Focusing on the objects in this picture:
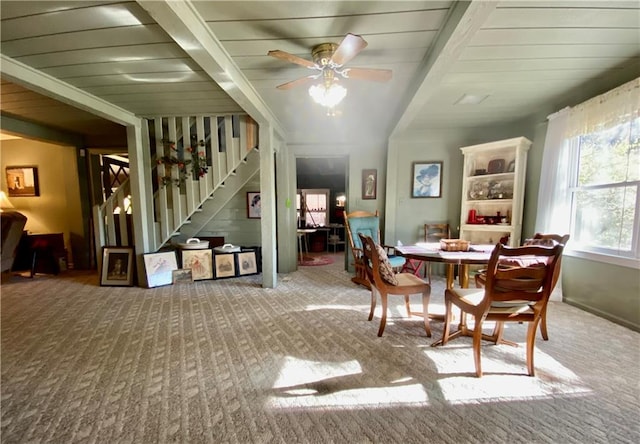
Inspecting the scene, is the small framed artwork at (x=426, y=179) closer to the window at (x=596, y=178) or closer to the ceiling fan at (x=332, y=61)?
the window at (x=596, y=178)

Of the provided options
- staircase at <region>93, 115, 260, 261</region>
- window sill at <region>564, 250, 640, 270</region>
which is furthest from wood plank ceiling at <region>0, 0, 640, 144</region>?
window sill at <region>564, 250, 640, 270</region>

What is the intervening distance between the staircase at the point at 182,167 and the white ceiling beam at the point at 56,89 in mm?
500

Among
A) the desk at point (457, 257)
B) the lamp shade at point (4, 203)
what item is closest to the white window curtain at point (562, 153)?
the desk at point (457, 257)

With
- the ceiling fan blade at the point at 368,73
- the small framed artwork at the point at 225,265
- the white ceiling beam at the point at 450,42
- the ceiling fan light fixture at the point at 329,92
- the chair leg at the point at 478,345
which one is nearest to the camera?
the white ceiling beam at the point at 450,42

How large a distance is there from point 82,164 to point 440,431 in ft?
20.5

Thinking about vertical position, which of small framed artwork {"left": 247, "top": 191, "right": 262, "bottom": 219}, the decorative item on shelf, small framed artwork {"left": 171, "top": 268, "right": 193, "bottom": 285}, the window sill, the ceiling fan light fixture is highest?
the ceiling fan light fixture

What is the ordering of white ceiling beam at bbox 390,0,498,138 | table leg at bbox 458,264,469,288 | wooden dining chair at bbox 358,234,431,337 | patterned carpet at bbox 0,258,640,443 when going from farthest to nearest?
1. table leg at bbox 458,264,469,288
2. wooden dining chair at bbox 358,234,431,337
3. white ceiling beam at bbox 390,0,498,138
4. patterned carpet at bbox 0,258,640,443

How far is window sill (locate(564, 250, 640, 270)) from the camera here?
2.15 m

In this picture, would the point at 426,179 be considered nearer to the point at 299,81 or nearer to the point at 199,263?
the point at 299,81

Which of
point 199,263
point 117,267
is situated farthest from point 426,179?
point 117,267

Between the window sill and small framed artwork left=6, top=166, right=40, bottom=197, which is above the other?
small framed artwork left=6, top=166, right=40, bottom=197

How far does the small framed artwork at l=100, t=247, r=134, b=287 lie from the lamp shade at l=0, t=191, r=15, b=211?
8.25 feet

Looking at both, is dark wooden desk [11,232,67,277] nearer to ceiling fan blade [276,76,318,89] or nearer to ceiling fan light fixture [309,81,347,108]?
ceiling fan blade [276,76,318,89]

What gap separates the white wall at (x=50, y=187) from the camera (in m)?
4.26
